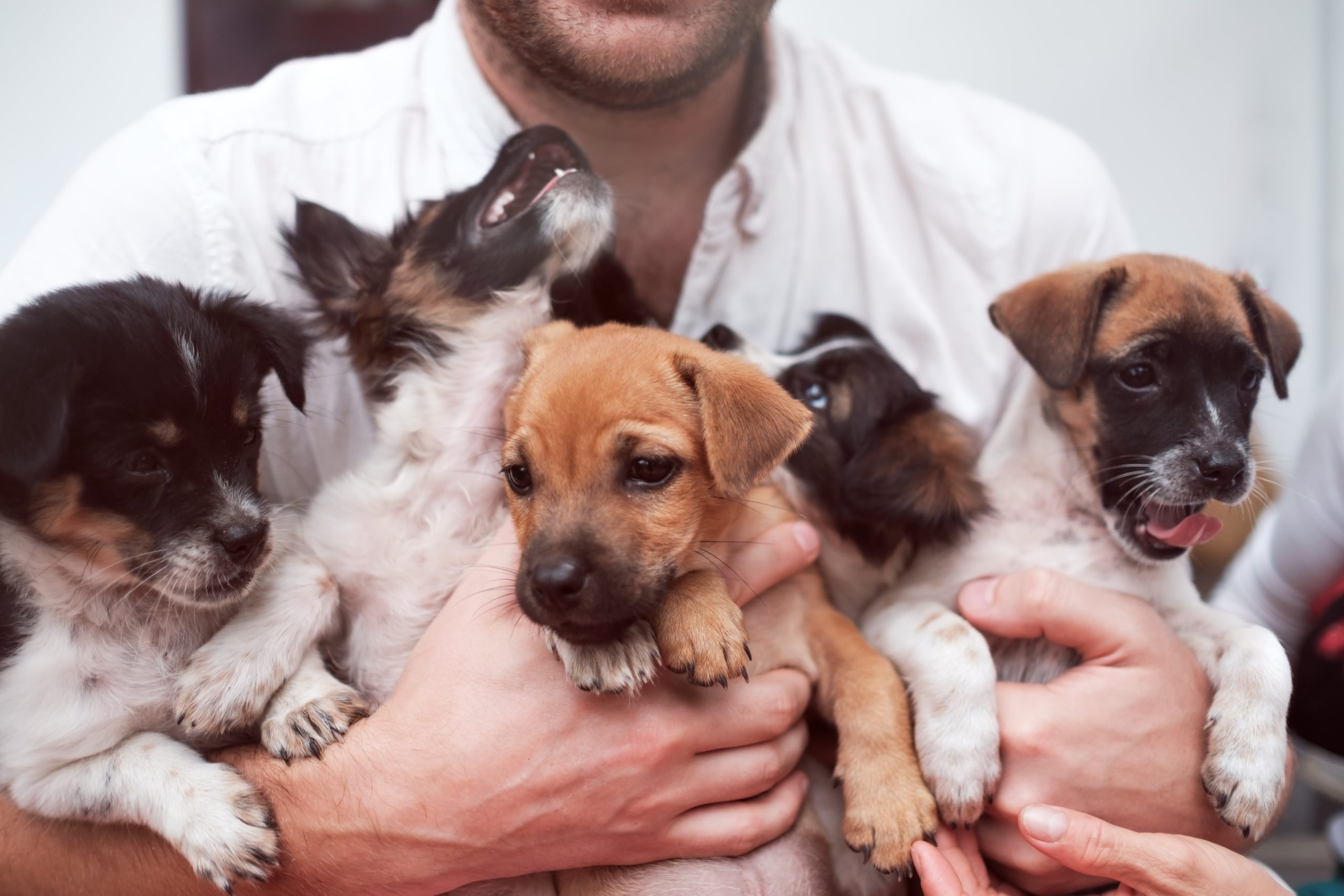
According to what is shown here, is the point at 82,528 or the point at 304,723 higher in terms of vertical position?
the point at 82,528

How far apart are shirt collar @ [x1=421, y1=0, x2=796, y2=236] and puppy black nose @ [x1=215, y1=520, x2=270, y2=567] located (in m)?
0.94

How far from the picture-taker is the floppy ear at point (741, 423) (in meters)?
1.58

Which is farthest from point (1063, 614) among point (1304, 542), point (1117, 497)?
point (1304, 542)

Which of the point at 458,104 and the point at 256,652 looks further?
the point at 458,104

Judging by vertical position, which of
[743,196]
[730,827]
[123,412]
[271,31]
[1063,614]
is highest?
[271,31]

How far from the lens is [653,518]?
1.58 metres

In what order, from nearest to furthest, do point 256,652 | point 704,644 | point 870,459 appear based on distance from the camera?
1. point 704,644
2. point 256,652
3. point 870,459

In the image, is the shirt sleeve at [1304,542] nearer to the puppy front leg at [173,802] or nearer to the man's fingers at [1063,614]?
the man's fingers at [1063,614]

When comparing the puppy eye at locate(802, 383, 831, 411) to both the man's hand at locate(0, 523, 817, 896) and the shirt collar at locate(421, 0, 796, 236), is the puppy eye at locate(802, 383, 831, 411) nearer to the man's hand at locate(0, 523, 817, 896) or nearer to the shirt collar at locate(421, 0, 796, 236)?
the shirt collar at locate(421, 0, 796, 236)

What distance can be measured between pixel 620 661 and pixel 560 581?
10.7 inches

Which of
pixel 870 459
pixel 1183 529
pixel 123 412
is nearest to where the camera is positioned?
pixel 123 412

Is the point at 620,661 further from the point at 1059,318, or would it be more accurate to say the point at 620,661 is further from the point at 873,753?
the point at 1059,318

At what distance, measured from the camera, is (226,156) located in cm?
205

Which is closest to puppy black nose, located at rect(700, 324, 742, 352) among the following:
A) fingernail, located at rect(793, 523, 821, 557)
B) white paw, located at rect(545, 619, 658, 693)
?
fingernail, located at rect(793, 523, 821, 557)
